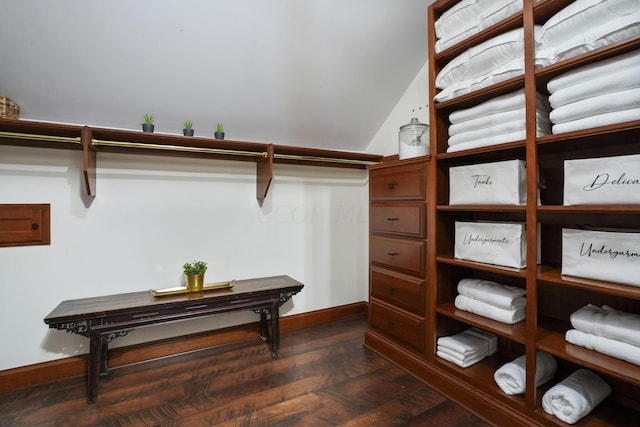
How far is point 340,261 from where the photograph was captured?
289 centimetres

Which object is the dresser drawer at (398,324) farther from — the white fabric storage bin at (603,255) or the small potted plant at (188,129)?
the small potted plant at (188,129)

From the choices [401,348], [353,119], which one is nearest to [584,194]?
[401,348]

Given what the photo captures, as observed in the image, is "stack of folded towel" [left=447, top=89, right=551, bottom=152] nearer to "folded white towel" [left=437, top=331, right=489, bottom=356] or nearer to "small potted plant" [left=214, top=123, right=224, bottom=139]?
"folded white towel" [left=437, top=331, right=489, bottom=356]

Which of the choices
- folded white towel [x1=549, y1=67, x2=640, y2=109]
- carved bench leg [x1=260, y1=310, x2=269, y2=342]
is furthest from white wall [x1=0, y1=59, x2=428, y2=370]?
folded white towel [x1=549, y1=67, x2=640, y2=109]

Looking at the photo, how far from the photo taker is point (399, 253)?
1.97 m

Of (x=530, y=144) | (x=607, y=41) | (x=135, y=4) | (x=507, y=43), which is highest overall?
(x=135, y=4)

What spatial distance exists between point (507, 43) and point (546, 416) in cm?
170

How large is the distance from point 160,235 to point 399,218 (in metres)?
1.71

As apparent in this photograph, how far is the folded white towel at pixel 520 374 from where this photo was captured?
1412 mm

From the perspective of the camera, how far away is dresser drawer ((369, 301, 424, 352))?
184cm

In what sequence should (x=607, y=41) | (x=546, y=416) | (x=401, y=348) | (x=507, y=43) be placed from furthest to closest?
(x=401, y=348) → (x=507, y=43) → (x=546, y=416) → (x=607, y=41)

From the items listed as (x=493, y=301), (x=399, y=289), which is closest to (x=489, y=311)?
(x=493, y=301)

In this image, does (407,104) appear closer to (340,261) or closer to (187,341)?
(340,261)

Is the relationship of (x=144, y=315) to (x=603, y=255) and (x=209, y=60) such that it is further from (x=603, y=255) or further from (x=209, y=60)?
(x=603, y=255)
